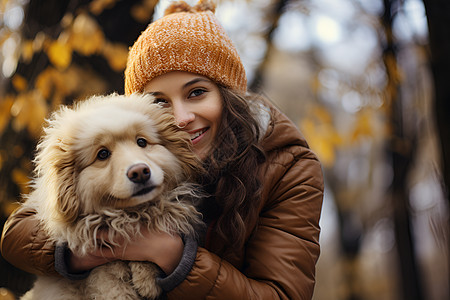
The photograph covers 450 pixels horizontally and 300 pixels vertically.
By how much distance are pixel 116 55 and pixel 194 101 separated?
188cm

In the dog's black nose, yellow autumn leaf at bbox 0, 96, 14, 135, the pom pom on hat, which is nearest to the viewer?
the dog's black nose

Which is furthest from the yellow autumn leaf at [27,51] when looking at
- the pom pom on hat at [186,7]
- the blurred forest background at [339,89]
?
the pom pom on hat at [186,7]

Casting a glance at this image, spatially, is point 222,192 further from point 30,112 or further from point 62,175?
point 30,112

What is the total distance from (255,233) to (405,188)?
5.58m

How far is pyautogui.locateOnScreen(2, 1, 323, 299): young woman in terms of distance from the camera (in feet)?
6.56

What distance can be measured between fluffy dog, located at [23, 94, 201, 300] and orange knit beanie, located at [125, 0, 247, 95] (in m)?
0.41

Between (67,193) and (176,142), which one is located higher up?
(176,142)

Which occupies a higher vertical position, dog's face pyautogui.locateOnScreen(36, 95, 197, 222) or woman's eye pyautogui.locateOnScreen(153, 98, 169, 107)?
woman's eye pyautogui.locateOnScreen(153, 98, 169, 107)

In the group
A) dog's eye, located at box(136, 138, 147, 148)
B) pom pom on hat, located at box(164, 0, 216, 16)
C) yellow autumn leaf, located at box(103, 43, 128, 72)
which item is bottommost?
dog's eye, located at box(136, 138, 147, 148)

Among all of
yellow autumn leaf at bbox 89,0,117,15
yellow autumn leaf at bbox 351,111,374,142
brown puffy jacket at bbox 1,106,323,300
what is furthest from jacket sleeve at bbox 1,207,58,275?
yellow autumn leaf at bbox 351,111,374,142

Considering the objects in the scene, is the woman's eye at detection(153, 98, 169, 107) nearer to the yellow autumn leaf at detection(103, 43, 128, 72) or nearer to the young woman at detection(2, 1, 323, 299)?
the young woman at detection(2, 1, 323, 299)

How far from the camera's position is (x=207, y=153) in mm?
2408

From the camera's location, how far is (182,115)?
233 cm

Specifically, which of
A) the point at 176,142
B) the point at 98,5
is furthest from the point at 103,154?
the point at 98,5
